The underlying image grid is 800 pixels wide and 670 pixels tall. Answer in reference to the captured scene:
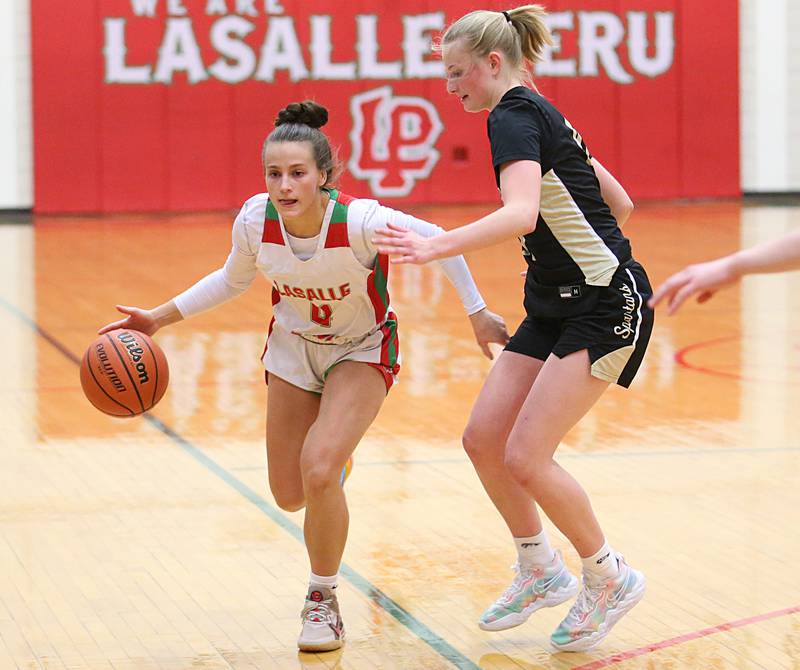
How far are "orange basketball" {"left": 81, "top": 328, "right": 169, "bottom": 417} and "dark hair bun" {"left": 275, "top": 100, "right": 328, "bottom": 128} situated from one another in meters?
0.91

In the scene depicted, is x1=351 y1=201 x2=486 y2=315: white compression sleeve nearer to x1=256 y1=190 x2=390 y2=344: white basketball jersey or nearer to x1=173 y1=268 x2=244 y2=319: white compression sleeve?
x1=256 y1=190 x2=390 y2=344: white basketball jersey

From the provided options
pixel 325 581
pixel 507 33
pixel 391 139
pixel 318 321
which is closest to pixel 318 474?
pixel 325 581

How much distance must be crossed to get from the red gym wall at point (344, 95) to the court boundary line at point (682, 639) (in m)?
13.4

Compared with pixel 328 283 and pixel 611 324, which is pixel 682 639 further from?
pixel 328 283

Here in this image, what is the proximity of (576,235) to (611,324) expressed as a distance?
254mm

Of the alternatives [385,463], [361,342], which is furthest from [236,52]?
[361,342]

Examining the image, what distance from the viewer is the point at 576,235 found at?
12.6 ft

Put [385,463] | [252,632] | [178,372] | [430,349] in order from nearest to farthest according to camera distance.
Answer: [252,632] < [385,463] < [178,372] < [430,349]

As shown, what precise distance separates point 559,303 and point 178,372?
464 cm

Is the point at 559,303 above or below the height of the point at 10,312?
above

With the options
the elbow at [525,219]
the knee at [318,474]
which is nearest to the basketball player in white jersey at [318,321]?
the knee at [318,474]

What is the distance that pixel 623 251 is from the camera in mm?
3934

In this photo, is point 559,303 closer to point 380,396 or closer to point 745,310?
point 380,396

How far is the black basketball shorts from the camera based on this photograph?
152 inches
